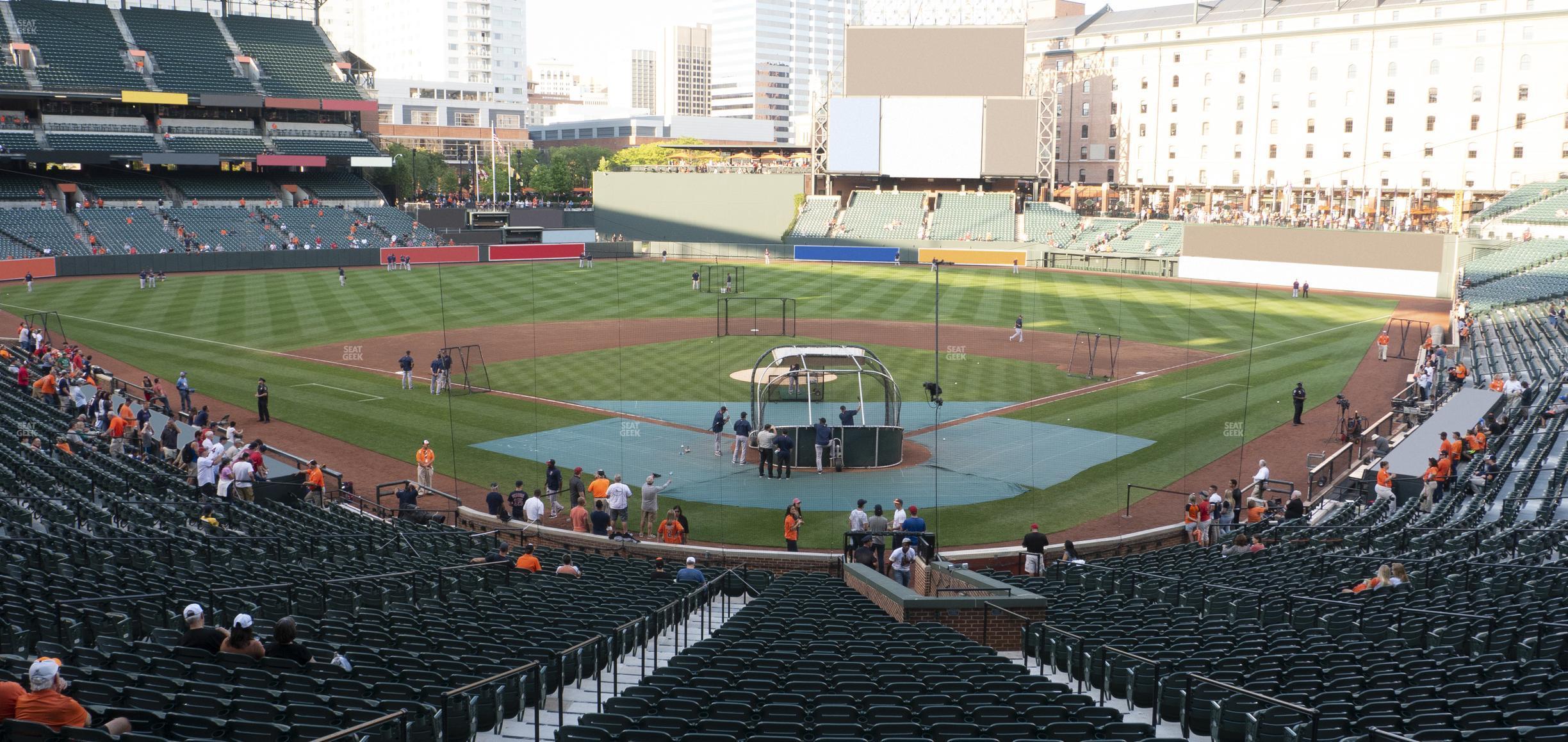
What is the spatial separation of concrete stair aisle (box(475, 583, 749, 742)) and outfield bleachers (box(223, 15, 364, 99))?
3256 inches

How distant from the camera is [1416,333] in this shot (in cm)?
5003

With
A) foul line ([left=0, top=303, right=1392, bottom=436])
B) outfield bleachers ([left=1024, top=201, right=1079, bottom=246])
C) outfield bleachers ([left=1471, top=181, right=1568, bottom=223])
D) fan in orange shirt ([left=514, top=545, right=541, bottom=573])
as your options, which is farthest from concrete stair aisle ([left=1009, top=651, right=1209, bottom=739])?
outfield bleachers ([left=1024, top=201, right=1079, bottom=246])

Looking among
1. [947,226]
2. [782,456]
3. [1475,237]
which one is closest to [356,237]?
[947,226]

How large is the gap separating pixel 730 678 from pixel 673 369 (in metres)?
30.2

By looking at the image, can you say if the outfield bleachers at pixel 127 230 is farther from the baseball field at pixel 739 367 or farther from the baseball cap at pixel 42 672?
the baseball cap at pixel 42 672

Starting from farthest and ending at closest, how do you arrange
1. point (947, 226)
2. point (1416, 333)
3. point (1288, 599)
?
point (947, 226)
point (1416, 333)
point (1288, 599)

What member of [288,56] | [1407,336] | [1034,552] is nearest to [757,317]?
[1407,336]

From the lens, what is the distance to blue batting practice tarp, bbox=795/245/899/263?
83312 mm

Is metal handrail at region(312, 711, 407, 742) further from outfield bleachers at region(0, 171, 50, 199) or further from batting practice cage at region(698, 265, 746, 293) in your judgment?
outfield bleachers at region(0, 171, 50, 199)

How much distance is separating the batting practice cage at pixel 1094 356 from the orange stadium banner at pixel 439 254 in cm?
4877

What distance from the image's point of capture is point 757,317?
51.4 metres

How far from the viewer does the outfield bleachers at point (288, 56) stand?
86250mm

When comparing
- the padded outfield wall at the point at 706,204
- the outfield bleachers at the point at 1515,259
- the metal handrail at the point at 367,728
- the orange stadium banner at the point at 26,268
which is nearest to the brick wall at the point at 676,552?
the metal handrail at the point at 367,728

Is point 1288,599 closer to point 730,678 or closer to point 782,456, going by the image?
point 730,678
